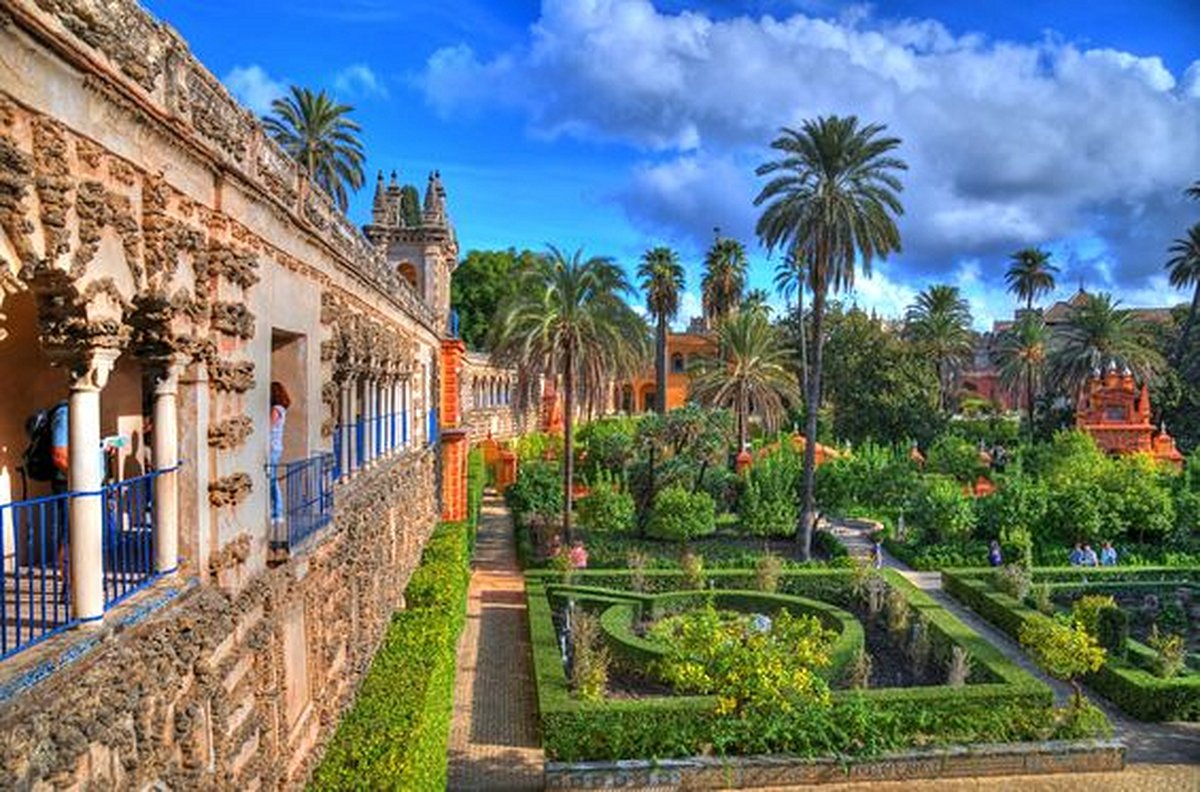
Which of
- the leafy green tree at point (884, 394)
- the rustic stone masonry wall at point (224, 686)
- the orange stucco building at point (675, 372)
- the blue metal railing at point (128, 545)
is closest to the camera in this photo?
the rustic stone masonry wall at point (224, 686)

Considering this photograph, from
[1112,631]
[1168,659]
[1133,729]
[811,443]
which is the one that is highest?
[811,443]

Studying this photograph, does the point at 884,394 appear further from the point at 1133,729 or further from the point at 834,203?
the point at 1133,729

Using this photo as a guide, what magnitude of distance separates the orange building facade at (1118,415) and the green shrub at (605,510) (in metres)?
30.4

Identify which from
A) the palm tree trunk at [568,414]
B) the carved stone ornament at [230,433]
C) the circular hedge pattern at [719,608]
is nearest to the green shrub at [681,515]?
the palm tree trunk at [568,414]

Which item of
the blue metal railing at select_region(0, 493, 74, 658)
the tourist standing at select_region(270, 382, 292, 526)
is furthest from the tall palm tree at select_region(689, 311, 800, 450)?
the blue metal railing at select_region(0, 493, 74, 658)

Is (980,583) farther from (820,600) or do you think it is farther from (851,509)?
(851,509)

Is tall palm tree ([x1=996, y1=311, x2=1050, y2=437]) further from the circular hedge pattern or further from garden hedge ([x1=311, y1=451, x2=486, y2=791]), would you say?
garden hedge ([x1=311, y1=451, x2=486, y2=791])

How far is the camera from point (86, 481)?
5078 mm

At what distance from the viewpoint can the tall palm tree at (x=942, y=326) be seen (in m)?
55.9

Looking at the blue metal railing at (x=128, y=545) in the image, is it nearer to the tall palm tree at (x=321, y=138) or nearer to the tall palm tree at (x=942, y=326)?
the tall palm tree at (x=321, y=138)

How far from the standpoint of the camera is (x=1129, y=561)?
2834 centimetres

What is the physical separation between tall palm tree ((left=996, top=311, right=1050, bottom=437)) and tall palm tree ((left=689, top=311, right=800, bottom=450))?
19997mm

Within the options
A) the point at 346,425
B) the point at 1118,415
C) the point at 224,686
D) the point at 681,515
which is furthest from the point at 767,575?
the point at 1118,415

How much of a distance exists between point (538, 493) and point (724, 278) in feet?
93.3
